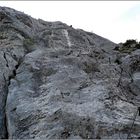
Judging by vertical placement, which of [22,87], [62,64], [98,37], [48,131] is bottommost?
[48,131]

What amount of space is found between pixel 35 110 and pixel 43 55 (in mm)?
6147

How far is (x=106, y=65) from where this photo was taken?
22.5 meters

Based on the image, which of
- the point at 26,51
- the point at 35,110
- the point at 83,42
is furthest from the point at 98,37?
the point at 35,110

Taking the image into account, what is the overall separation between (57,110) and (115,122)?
2.80 m

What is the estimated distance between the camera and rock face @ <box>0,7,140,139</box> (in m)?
15.8

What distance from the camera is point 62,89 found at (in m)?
18.7

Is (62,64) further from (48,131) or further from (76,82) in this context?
(48,131)

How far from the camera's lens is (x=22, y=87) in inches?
766

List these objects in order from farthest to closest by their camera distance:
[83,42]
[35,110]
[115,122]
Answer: [83,42], [35,110], [115,122]

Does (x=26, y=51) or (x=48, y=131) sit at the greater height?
(x=26, y=51)

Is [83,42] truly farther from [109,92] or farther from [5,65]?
[109,92]

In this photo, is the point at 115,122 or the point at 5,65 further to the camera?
the point at 5,65

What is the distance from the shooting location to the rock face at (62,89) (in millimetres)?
15797

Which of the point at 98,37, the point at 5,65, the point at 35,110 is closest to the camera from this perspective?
the point at 35,110
